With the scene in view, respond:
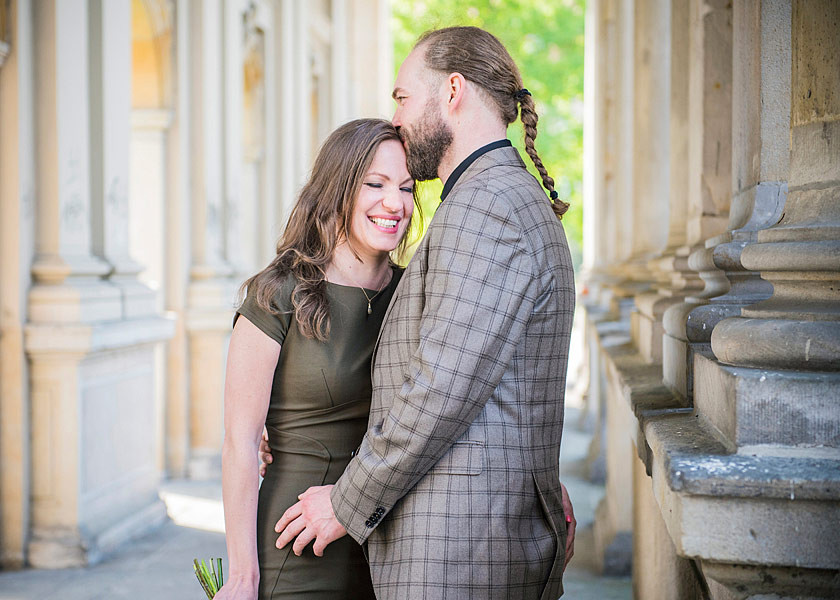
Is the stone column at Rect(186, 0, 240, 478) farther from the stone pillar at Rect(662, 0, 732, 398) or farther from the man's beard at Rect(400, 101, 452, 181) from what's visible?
the man's beard at Rect(400, 101, 452, 181)

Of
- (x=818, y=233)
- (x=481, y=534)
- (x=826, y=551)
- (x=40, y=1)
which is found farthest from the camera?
(x=40, y=1)

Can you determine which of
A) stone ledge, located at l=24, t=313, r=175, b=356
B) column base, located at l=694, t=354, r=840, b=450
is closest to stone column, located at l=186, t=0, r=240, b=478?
stone ledge, located at l=24, t=313, r=175, b=356

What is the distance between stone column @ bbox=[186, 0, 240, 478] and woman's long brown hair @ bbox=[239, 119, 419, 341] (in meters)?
6.57

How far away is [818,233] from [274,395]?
144cm

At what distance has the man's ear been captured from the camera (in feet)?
7.66

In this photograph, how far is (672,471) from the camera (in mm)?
1531

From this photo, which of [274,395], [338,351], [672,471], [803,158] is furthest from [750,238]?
[274,395]

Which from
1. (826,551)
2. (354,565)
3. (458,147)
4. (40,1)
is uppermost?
(40,1)

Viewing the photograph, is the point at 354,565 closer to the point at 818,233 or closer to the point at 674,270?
the point at 818,233

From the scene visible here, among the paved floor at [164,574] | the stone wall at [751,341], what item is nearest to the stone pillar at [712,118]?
the stone wall at [751,341]

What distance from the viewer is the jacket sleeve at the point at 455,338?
2025 millimetres

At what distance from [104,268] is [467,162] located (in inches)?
180

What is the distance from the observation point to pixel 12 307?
18.8 feet

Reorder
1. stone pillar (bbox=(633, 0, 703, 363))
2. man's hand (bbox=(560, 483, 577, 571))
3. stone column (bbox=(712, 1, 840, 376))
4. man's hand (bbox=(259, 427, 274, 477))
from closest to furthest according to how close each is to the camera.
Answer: stone column (bbox=(712, 1, 840, 376)), man's hand (bbox=(560, 483, 577, 571)), man's hand (bbox=(259, 427, 274, 477)), stone pillar (bbox=(633, 0, 703, 363))
